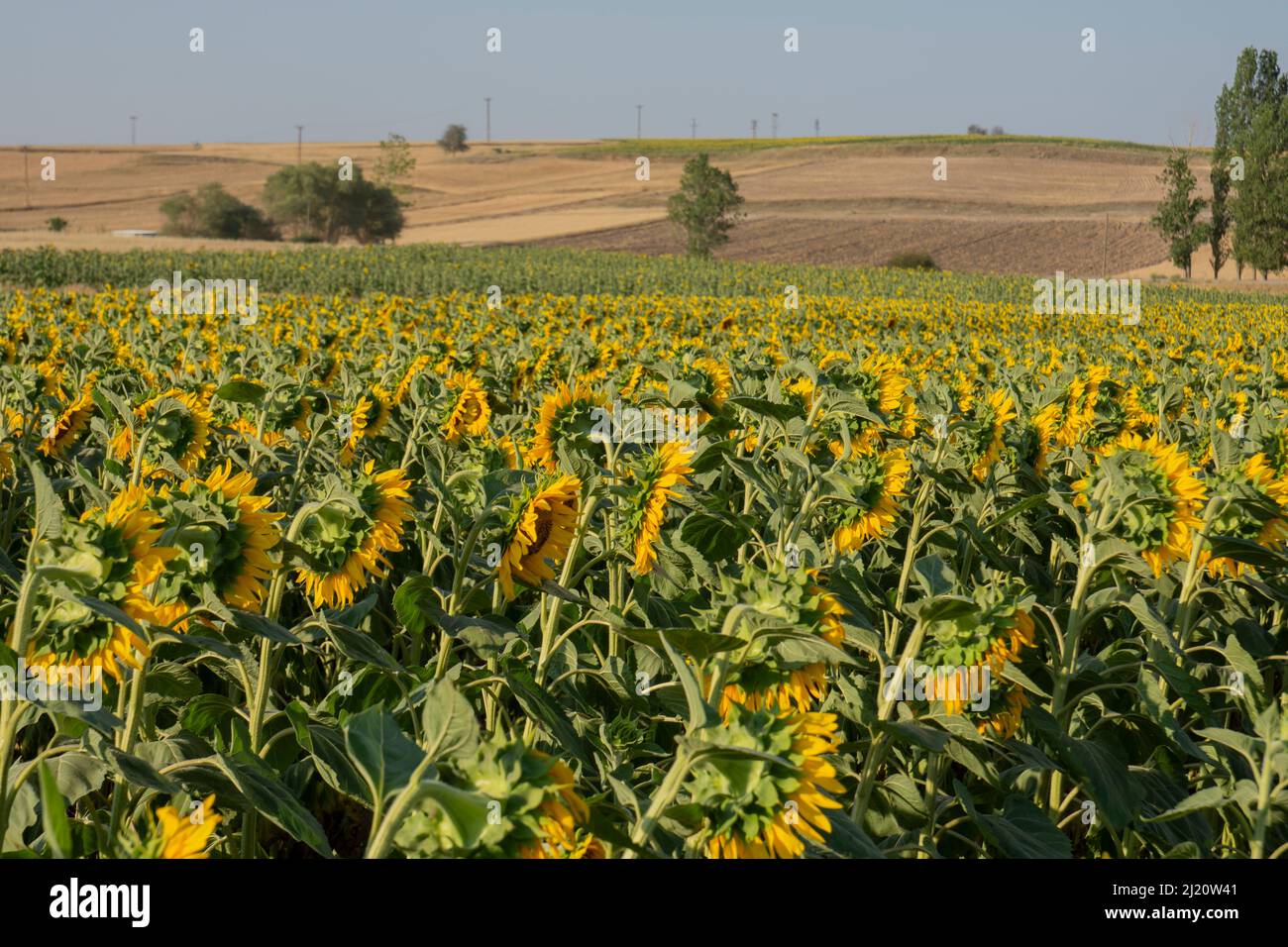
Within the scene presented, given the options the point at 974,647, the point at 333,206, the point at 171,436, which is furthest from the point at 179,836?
the point at 333,206

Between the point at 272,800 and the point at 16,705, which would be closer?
the point at 16,705

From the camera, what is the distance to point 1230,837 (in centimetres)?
309

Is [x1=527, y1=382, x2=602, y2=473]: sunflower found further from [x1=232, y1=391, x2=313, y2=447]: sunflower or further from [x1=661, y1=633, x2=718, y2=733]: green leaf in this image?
[x1=661, y1=633, x2=718, y2=733]: green leaf

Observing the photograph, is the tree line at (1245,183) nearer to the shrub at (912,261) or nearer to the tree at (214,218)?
the shrub at (912,261)

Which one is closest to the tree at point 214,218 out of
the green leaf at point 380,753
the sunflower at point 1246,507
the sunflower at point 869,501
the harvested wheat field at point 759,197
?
the harvested wheat field at point 759,197

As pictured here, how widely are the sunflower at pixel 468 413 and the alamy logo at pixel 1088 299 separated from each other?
16.6 m

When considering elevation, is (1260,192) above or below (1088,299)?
above

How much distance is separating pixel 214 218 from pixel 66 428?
3023 inches

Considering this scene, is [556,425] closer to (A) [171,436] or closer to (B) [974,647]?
(A) [171,436]

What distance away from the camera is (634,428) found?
12.3 ft

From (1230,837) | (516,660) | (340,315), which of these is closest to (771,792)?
(516,660)

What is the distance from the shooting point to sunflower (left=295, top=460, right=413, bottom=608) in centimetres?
266

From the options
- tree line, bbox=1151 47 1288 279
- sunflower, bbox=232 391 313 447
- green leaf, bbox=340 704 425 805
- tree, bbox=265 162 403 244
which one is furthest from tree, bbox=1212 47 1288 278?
green leaf, bbox=340 704 425 805
